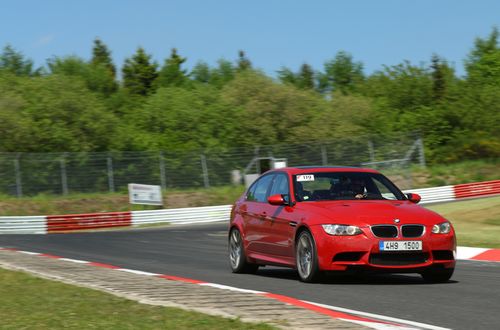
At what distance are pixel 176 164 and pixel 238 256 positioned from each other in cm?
3019

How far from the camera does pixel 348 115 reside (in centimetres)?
7088

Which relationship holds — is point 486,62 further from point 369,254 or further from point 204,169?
point 369,254

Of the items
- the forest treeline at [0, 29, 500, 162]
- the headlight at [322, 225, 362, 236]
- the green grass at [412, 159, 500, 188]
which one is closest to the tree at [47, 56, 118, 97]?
the forest treeline at [0, 29, 500, 162]

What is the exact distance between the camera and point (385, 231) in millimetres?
10531

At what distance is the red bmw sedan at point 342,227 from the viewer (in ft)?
34.5

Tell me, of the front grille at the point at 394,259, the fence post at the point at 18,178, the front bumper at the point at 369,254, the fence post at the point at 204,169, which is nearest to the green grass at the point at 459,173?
the fence post at the point at 204,169

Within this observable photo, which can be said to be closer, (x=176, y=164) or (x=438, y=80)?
(x=176, y=164)

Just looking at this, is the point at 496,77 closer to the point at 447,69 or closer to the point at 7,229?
the point at 447,69

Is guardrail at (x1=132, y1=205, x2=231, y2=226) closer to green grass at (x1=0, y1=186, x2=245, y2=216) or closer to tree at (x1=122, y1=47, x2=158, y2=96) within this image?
green grass at (x1=0, y1=186, x2=245, y2=216)

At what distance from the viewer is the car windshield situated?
11.6 m

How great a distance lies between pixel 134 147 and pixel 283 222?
5120 centimetres

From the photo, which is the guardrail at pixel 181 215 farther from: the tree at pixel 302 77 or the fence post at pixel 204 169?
the tree at pixel 302 77

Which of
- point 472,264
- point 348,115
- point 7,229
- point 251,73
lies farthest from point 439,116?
point 472,264

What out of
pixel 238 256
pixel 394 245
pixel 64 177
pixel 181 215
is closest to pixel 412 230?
pixel 394 245
